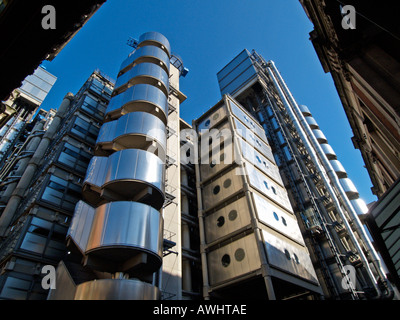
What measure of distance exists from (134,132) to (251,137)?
642 inches

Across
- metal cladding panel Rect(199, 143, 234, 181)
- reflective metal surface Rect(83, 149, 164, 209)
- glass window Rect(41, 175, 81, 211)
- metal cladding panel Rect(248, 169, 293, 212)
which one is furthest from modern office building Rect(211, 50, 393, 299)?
glass window Rect(41, 175, 81, 211)

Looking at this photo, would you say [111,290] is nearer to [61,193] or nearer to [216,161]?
[61,193]

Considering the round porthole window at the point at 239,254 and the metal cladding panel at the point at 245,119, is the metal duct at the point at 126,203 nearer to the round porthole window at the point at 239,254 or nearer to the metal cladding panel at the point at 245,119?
the round porthole window at the point at 239,254

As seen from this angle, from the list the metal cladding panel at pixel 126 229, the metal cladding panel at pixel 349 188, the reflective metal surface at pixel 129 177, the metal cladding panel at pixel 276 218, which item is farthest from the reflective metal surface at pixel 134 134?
the metal cladding panel at pixel 349 188

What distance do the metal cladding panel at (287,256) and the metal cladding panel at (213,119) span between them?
16.2 m

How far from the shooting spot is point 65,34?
11.2 metres

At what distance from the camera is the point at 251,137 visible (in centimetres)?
3259

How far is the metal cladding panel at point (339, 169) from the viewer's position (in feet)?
145

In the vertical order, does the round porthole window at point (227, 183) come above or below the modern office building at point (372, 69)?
above

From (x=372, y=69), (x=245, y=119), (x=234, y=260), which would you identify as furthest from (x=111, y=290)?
(x=245, y=119)

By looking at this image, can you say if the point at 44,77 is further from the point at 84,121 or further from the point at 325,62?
the point at 325,62

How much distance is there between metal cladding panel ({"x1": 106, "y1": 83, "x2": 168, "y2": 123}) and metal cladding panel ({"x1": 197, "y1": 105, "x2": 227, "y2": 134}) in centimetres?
975

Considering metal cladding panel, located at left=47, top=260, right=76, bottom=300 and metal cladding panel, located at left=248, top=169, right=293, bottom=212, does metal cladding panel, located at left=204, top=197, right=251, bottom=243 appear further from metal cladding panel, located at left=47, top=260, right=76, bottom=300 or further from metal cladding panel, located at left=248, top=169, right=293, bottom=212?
metal cladding panel, located at left=47, top=260, right=76, bottom=300
